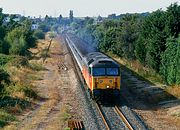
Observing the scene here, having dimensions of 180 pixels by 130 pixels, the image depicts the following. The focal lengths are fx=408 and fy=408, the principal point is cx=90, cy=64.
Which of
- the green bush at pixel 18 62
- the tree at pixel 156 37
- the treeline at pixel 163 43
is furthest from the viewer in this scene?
the green bush at pixel 18 62

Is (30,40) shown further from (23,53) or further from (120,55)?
(120,55)

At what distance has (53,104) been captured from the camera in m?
27.3

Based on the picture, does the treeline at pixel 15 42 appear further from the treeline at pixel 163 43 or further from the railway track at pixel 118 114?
the railway track at pixel 118 114

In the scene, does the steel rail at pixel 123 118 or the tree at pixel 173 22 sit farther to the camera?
the tree at pixel 173 22

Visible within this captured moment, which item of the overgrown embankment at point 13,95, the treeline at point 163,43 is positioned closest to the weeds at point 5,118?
the overgrown embankment at point 13,95

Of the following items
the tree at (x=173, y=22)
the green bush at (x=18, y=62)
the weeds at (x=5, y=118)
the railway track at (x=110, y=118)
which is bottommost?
the green bush at (x=18, y=62)

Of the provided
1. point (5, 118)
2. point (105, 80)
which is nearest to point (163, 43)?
point (105, 80)

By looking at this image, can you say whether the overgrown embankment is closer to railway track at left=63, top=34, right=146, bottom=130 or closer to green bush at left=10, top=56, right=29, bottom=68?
railway track at left=63, top=34, right=146, bottom=130

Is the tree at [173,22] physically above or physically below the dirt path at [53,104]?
above

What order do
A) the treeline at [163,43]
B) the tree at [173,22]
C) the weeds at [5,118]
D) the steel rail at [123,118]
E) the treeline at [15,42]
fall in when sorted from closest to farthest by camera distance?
the steel rail at [123,118] < the weeds at [5,118] < the treeline at [163,43] < the tree at [173,22] < the treeline at [15,42]

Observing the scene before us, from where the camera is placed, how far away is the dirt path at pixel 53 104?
71.5ft

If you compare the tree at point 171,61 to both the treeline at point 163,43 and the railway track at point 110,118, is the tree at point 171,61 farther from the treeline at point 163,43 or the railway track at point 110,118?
the railway track at point 110,118

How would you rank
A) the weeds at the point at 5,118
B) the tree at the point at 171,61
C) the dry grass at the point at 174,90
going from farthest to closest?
1. the tree at the point at 171,61
2. the dry grass at the point at 174,90
3. the weeds at the point at 5,118

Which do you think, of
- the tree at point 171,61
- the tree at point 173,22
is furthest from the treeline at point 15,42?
the tree at point 171,61
